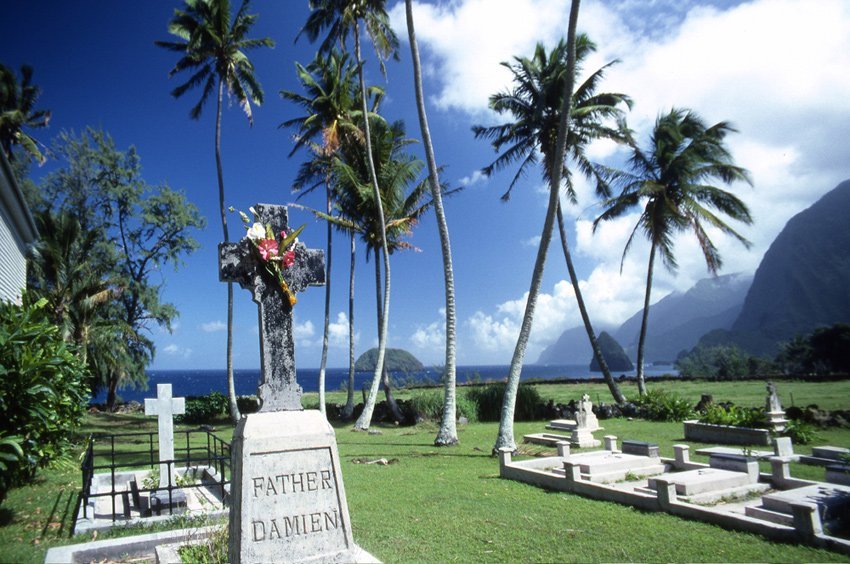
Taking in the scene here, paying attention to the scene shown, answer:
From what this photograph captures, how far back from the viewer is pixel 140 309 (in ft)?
103

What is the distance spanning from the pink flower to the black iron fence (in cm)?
346

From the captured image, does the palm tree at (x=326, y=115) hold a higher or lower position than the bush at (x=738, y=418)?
higher

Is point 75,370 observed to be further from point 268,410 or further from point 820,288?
point 820,288

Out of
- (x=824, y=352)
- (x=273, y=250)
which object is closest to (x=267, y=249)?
(x=273, y=250)

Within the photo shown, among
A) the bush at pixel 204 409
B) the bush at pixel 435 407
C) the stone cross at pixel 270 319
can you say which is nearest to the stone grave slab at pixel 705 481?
the stone cross at pixel 270 319

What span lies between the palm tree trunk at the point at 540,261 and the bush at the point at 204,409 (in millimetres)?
16960

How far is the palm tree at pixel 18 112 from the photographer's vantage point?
25062 millimetres

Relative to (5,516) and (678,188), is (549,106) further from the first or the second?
(5,516)

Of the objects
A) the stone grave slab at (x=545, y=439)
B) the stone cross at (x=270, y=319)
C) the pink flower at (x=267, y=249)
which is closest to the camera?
the stone cross at (x=270, y=319)

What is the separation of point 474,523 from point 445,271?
343 inches

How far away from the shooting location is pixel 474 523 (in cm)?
714

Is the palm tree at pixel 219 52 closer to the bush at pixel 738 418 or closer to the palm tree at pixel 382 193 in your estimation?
the palm tree at pixel 382 193

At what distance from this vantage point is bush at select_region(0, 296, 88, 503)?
22.1ft

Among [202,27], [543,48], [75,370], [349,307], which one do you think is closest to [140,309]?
[349,307]
